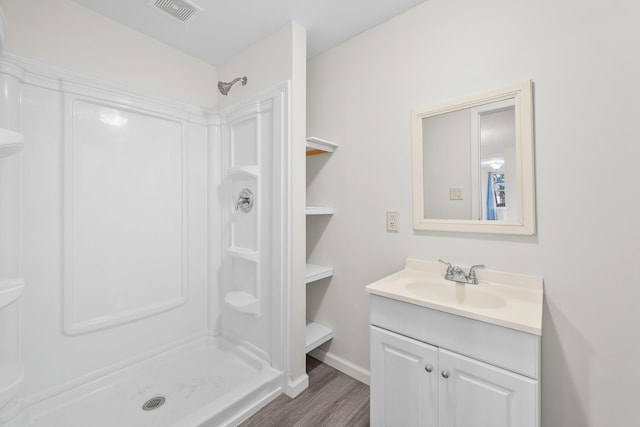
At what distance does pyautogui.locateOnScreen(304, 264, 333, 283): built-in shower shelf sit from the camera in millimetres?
1930

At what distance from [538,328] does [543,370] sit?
57 cm

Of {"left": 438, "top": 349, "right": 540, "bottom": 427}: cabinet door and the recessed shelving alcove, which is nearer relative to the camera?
{"left": 438, "top": 349, "right": 540, "bottom": 427}: cabinet door

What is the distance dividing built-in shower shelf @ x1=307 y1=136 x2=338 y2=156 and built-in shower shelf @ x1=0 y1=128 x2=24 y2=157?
54.7 inches

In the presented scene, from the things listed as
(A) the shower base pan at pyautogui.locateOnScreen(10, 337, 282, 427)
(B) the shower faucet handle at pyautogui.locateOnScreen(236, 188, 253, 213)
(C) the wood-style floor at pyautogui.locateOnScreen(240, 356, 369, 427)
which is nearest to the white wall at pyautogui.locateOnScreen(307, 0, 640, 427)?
(C) the wood-style floor at pyautogui.locateOnScreen(240, 356, 369, 427)

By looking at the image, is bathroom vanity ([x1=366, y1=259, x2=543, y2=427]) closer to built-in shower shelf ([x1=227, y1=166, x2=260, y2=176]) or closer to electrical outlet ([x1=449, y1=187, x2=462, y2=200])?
electrical outlet ([x1=449, y1=187, x2=462, y2=200])

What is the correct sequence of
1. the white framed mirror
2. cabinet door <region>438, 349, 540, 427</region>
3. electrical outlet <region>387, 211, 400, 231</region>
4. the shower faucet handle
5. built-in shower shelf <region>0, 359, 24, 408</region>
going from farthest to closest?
1. the shower faucet handle
2. electrical outlet <region>387, 211, 400, 231</region>
3. the white framed mirror
4. built-in shower shelf <region>0, 359, 24, 408</region>
5. cabinet door <region>438, 349, 540, 427</region>

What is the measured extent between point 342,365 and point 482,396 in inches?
45.2

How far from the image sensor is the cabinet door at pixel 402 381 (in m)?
1.18

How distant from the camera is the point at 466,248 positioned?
1501 millimetres

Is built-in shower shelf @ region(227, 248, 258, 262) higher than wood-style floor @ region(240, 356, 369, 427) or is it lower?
higher

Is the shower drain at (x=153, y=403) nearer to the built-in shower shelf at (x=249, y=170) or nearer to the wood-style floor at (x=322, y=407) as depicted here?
the wood-style floor at (x=322, y=407)

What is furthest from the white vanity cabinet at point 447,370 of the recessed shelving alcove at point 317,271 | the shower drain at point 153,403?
the shower drain at point 153,403

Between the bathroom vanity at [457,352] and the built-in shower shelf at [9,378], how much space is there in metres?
1.53

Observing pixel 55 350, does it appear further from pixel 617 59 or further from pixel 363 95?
pixel 617 59
